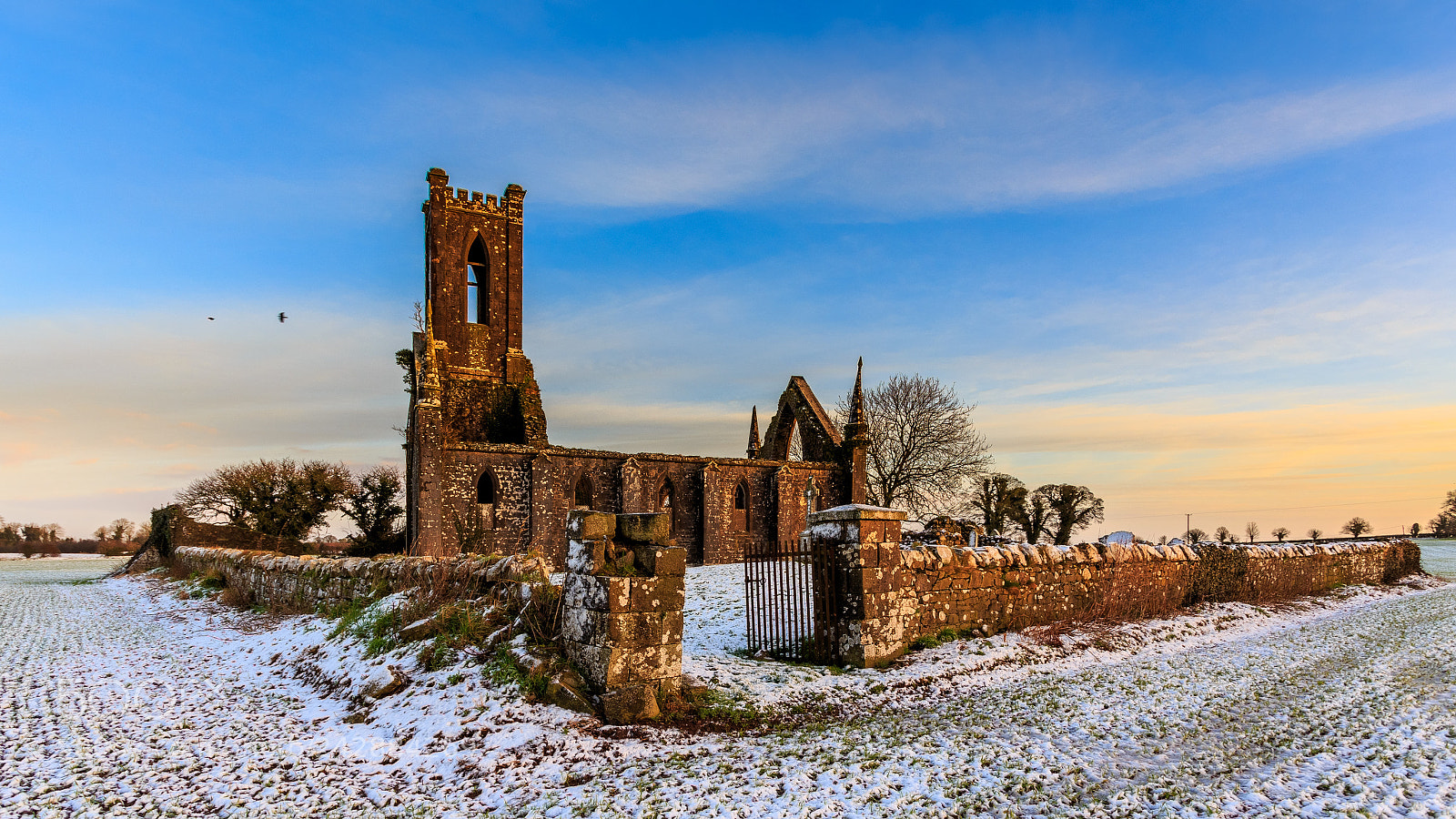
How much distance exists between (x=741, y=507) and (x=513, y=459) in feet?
31.0

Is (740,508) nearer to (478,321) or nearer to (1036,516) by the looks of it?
(478,321)

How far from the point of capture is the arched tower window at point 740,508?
3011 cm

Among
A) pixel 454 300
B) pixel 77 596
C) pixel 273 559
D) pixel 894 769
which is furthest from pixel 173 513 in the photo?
pixel 894 769

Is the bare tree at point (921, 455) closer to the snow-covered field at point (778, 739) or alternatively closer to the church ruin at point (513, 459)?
the church ruin at point (513, 459)

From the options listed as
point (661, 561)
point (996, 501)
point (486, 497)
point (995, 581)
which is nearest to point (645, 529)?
point (661, 561)

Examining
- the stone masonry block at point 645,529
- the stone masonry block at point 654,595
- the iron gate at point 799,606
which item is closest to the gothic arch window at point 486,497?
the iron gate at point 799,606

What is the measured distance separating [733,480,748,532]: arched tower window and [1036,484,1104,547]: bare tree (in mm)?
20684

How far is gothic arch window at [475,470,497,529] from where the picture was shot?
81.8 feet

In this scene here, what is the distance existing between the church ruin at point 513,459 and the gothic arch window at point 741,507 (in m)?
0.05

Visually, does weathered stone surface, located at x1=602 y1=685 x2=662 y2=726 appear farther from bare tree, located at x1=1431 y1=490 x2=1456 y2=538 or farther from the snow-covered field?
bare tree, located at x1=1431 y1=490 x2=1456 y2=538

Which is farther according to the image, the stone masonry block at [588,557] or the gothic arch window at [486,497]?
the gothic arch window at [486,497]

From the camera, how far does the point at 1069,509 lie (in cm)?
4181

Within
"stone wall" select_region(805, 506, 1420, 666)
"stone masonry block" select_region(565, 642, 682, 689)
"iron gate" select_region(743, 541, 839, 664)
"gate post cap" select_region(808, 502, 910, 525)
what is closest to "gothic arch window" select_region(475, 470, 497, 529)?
"iron gate" select_region(743, 541, 839, 664)

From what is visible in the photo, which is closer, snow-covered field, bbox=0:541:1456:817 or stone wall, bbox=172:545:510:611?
snow-covered field, bbox=0:541:1456:817
